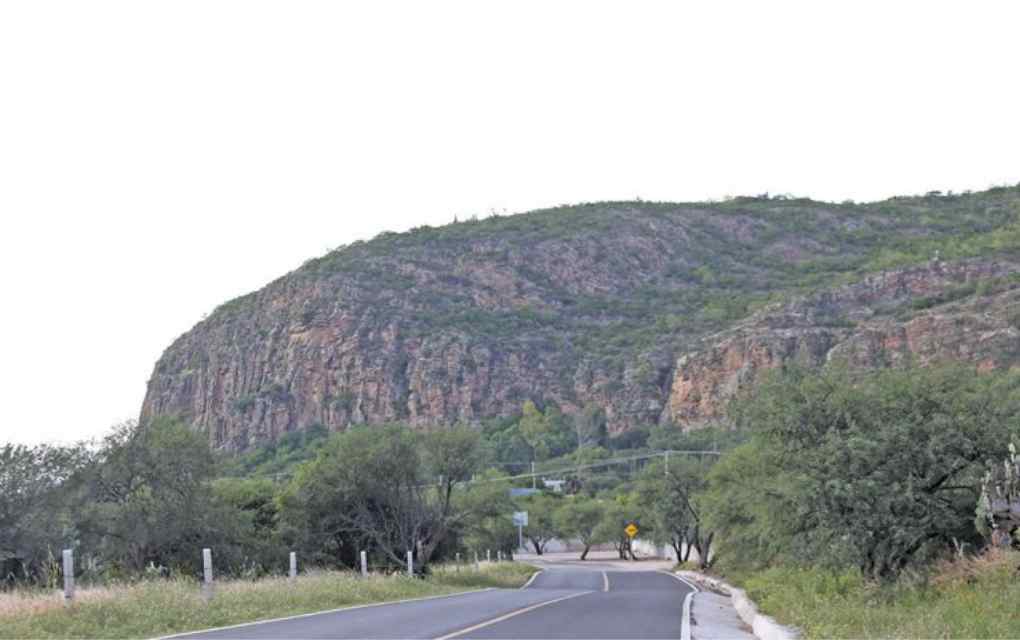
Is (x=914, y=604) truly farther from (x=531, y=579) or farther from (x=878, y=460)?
(x=531, y=579)

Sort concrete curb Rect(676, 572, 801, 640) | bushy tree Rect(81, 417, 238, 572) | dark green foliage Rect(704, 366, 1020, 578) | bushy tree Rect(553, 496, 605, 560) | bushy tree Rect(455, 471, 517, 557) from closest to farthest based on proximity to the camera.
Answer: concrete curb Rect(676, 572, 801, 640), dark green foliage Rect(704, 366, 1020, 578), bushy tree Rect(81, 417, 238, 572), bushy tree Rect(455, 471, 517, 557), bushy tree Rect(553, 496, 605, 560)

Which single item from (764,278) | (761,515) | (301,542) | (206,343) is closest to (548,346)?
(764,278)

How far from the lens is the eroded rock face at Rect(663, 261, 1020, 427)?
103 metres

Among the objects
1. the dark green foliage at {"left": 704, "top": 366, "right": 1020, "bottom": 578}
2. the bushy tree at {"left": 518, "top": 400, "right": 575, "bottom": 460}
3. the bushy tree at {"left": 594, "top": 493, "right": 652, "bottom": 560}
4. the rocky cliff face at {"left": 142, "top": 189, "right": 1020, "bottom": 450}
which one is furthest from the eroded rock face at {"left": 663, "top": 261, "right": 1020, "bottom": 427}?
the dark green foliage at {"left": 704, "top": 366, "right": 1020, "bottom": 578}

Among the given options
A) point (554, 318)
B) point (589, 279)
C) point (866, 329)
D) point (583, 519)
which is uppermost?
point (589, 279)

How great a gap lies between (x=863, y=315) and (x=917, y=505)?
347 feet

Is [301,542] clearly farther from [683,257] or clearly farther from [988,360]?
[683,257]

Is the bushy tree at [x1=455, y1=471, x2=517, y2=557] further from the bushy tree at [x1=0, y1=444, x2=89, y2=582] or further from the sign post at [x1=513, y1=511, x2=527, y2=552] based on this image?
the sign post at [x1=513, y1=511, x2=527, y2=552]

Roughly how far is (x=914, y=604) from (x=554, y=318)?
148241 mm

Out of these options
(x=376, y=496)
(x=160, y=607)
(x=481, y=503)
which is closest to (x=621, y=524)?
(x=481, y=503)

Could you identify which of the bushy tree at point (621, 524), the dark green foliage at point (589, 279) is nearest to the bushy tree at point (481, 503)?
the bushy tree at point (621, 524)

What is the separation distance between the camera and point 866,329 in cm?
11300

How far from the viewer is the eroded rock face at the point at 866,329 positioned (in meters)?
103

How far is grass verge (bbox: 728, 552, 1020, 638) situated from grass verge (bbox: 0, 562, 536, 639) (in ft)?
29.3
